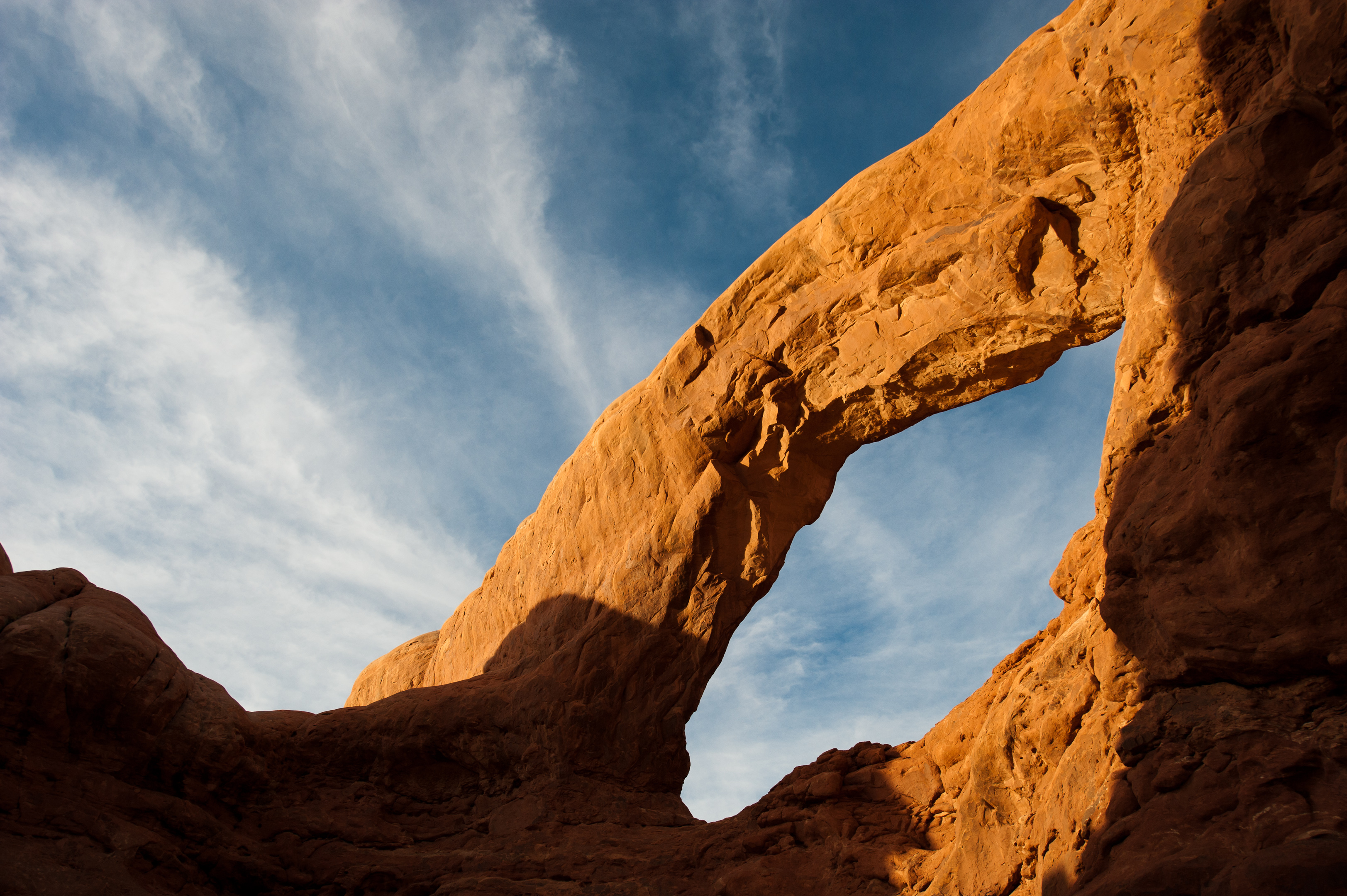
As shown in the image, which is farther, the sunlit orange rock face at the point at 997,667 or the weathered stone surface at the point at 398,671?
the weathered stone surface at the point at 398,671

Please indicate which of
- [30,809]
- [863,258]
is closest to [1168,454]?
[863,258]

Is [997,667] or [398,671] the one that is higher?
[398,671]

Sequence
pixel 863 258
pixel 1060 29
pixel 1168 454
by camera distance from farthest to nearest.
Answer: pixel 863 258 → pixel 1060 29 → pixel 1168 454

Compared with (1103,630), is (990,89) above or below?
above

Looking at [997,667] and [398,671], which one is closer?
[997,667]

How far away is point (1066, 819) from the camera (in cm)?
704

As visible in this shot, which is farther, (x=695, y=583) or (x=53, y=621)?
(x=695, y=583)

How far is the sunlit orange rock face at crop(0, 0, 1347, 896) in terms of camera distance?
19.8 ft

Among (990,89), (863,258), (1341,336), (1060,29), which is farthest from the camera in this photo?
(863,258)

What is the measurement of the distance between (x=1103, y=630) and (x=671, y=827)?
25.0ft

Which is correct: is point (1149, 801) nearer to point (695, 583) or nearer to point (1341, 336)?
point (1341, 336)

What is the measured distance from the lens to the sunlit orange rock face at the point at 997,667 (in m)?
6.03

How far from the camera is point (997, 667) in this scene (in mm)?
10859

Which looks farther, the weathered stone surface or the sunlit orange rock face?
the weathered stone surface
